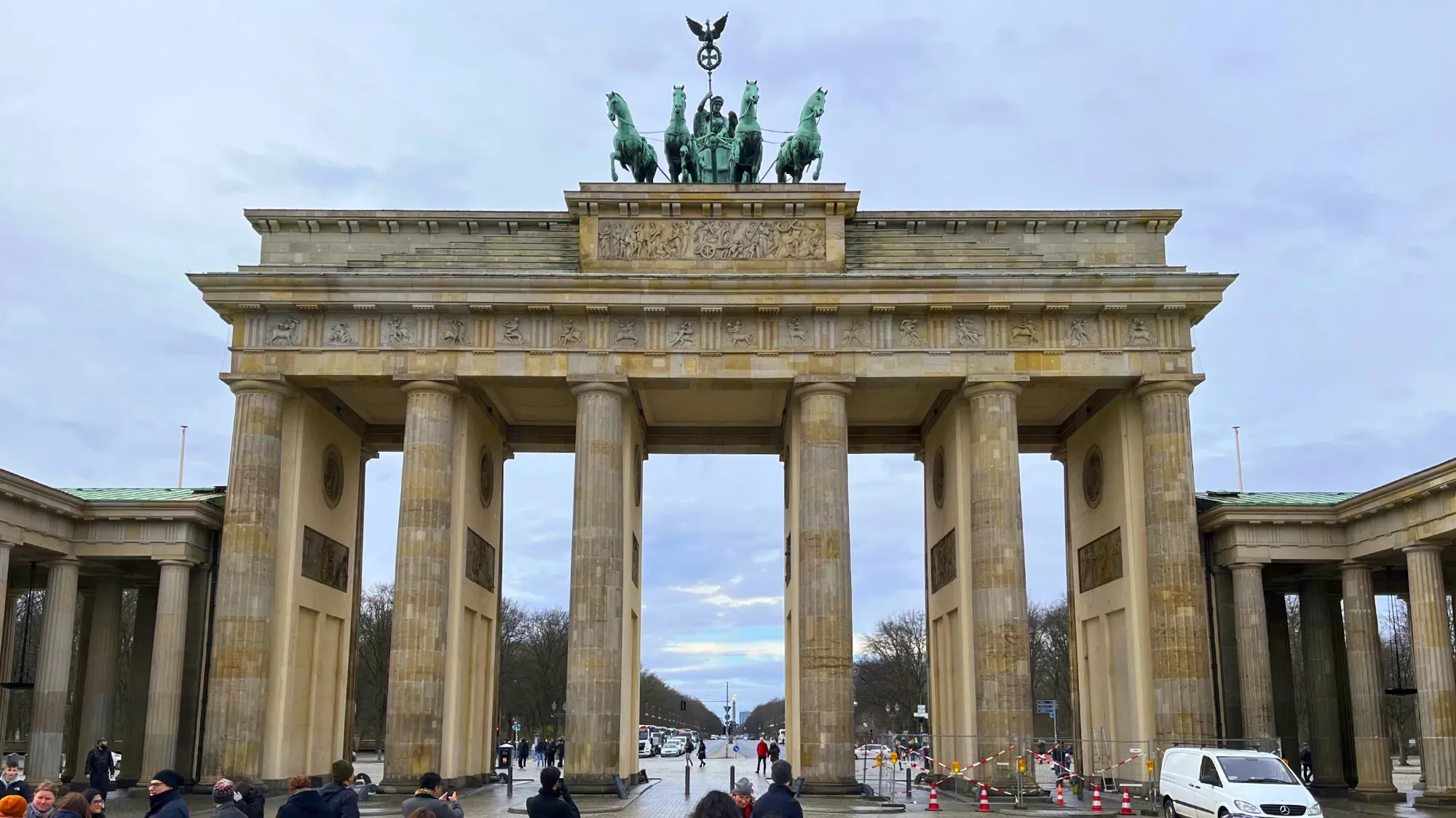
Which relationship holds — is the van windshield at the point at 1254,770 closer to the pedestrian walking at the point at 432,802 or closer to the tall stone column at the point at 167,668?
the pedestrian walking at the point at 432,802

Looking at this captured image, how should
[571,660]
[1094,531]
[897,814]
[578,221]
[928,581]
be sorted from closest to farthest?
[897,814] < [571,660] < [578,221] < [1094,531] < [928,581]

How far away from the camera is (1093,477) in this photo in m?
40.5

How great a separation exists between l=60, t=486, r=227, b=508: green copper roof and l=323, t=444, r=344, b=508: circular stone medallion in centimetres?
296

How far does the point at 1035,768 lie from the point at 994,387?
1026 centimetres

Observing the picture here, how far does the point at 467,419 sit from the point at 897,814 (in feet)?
55.6

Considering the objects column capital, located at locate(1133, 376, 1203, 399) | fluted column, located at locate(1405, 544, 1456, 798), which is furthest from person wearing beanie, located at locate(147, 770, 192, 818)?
fluted column, located at locate(1405, 544, 1456, 798)

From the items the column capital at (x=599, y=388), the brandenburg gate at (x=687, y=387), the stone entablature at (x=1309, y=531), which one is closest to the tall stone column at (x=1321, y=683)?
the stone entablature at (x=1309, y=531)

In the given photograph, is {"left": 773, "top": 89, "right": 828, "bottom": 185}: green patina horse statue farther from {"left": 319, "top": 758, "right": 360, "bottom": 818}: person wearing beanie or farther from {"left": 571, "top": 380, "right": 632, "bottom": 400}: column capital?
{"left": 319, "top": 758, "right": 360, "bottom": 818}: person wearing beanie

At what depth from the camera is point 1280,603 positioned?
1662 inches

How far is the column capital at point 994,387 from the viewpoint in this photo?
35531mm

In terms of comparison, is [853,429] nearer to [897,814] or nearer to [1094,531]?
[1094,531]

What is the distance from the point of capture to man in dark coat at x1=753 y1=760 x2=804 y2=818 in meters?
9.54

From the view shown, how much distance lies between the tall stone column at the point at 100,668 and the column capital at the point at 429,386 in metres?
12.3

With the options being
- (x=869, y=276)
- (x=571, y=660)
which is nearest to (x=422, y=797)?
(x=571, y=660)
